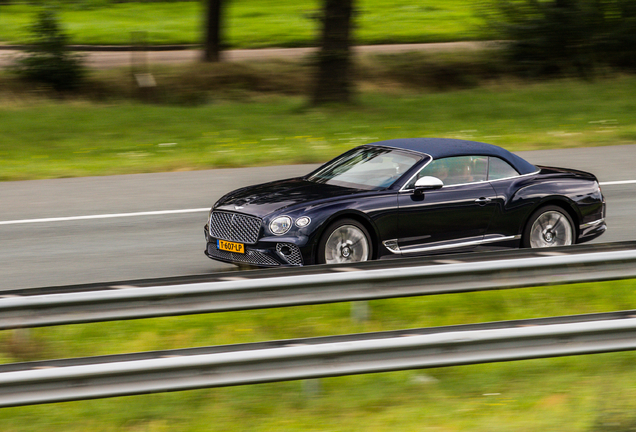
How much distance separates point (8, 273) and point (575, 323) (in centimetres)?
622

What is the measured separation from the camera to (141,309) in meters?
5.12

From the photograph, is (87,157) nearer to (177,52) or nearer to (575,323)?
(575,323)

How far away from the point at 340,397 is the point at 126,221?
22.7 ft

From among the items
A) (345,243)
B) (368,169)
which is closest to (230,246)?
(345,243)

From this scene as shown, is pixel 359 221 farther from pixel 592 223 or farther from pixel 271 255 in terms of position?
pixel 592 223

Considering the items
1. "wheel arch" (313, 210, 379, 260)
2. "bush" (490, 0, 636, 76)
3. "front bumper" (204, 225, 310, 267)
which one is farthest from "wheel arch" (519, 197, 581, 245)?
"bush" (490, 0, 636, 76)

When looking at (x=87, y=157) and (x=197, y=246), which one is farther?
(x=87, y=157)

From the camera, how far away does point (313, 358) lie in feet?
15.4

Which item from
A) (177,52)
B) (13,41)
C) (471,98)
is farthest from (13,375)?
(13,41)

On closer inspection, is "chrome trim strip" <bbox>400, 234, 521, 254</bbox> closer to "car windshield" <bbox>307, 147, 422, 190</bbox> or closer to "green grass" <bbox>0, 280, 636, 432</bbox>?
"car windshield" <bbox>307, 147, 422, 190</bbox>

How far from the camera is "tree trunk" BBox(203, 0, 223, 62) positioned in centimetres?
2783

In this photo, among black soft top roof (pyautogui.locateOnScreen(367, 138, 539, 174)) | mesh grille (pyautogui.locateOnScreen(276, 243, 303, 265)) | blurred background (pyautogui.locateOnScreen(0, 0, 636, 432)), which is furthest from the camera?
black soft top roof (pyautogui.locateOnScreen(367, 138, 539, 174))

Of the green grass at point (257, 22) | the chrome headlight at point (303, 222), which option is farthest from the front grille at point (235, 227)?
the green grass at point (257, 22)

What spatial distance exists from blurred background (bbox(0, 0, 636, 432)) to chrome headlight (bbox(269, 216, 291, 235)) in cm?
129
